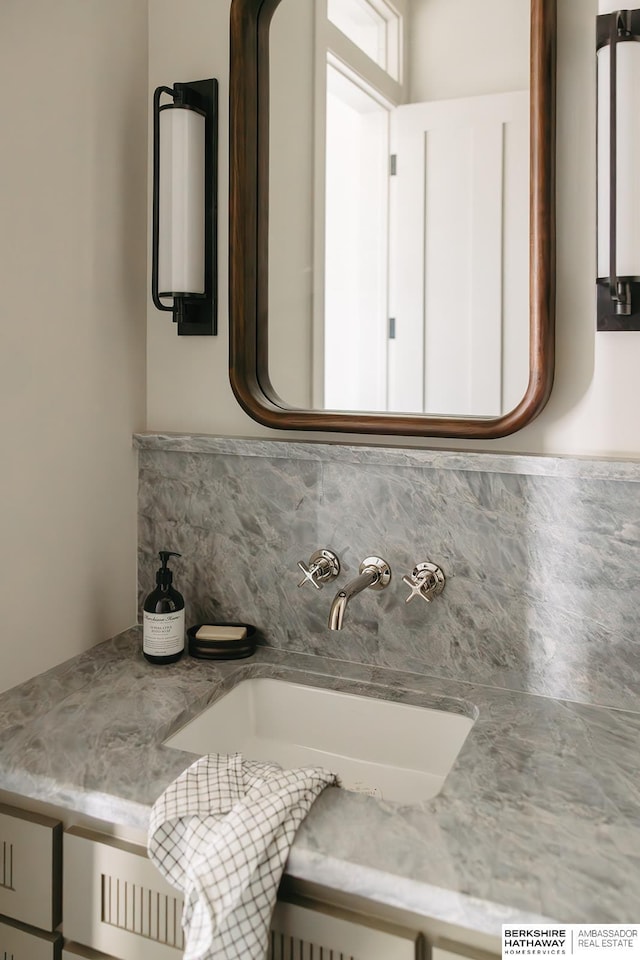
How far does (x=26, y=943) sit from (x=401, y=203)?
1.23 metres

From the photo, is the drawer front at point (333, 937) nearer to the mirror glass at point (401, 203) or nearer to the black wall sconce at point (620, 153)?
the mirror glass at point (401, 203)

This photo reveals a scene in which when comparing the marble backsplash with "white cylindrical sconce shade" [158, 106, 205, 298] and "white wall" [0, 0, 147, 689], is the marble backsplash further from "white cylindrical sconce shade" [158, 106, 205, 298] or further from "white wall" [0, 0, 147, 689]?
"white cylindrical sconce shade" [158, 106, 205, 298]

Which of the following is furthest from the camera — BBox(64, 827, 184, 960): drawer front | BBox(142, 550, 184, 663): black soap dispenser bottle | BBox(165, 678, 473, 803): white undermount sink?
BBox(142, 550, 184, 663): black soap dispenser bottle

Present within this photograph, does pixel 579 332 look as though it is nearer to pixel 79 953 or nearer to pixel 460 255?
pixel 460 255

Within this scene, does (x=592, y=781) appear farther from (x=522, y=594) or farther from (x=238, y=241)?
(x=238, y=241)

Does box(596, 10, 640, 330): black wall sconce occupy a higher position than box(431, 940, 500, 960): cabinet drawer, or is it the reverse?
box(596, 10, 640, 330): black wall sconce

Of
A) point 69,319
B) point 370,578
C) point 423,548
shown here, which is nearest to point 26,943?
point 370,578

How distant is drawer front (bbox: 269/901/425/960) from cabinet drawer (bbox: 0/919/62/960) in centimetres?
32

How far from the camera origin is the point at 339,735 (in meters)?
1.23

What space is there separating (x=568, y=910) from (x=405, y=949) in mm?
183

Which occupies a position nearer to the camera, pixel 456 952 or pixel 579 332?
pixel 456 952

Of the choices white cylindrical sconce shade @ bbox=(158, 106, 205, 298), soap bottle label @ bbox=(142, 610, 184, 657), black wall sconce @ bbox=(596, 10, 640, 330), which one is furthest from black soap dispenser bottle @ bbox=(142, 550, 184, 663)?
black wall sconce @ bbox=(596, 10, 640, 330)

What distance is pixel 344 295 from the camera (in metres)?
1.29

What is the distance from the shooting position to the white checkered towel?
2.48 ft
